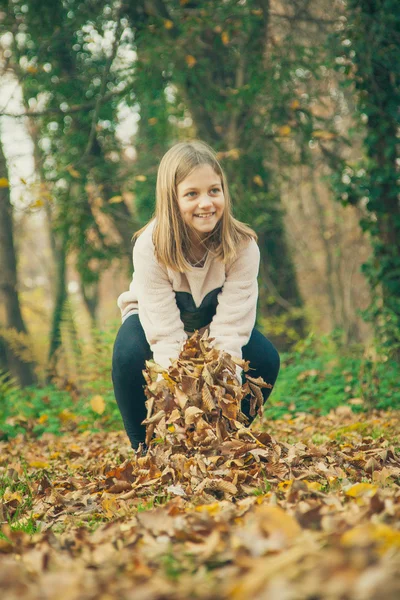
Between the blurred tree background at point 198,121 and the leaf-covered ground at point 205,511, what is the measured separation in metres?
2.75

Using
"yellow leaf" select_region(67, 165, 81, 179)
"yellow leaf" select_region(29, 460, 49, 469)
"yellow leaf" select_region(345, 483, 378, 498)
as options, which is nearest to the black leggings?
"yellow leaf" select_region(29, 460, 49, 469)

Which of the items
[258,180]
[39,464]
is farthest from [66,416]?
[258,180]

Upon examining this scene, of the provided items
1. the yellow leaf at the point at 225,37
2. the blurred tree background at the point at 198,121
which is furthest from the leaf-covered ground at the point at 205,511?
the yellow leaf at the point at 225,37

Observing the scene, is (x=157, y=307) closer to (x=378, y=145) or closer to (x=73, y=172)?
(x=378, y=145)

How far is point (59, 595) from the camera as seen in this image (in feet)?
4.19

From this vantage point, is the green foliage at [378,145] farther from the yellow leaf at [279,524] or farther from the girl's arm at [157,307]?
the yellow leaf at [279,524]

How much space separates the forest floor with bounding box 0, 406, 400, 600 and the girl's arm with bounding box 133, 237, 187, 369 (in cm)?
57

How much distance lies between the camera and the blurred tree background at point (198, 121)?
5.70 metres

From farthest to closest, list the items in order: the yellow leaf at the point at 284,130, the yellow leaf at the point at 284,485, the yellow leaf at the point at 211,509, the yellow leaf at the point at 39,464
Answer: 1. the yellow leaf at the point at 284,130
2. the yellow leaf at the point at 39,464
3. the yellow leaf at the point at 284,485
4. the yellow leaf at the point at 211,509

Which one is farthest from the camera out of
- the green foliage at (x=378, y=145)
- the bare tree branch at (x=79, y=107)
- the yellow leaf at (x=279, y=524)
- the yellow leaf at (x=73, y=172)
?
the bare tree branch at (x=79, y=107)

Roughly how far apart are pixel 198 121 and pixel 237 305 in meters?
4.77

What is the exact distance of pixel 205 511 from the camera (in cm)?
196

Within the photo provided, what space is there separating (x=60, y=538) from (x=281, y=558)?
2.95 feet

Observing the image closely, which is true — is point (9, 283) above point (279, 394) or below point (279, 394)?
above
